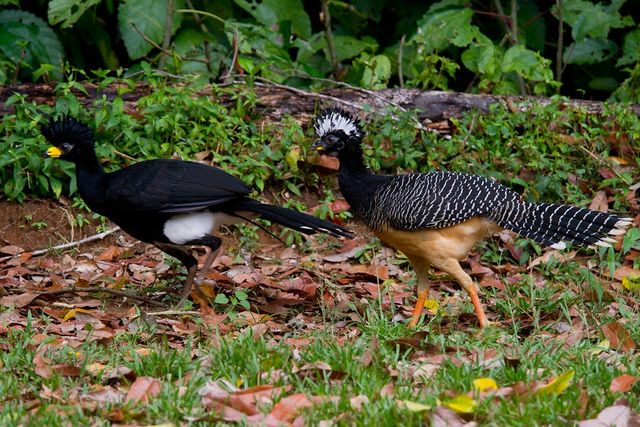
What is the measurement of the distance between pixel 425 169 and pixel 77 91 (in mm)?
3000

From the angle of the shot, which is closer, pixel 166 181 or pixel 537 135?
pixel 166 181

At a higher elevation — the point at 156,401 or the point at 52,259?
the point at 156,401

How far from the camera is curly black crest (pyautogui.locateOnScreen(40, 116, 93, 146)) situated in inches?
263

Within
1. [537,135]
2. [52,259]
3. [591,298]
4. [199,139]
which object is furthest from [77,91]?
[591,298]

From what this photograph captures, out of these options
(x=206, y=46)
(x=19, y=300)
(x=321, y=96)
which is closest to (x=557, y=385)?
(x=19, y=300)

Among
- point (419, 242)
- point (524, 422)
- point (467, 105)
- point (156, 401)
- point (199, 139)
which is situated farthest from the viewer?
point (467, 105)

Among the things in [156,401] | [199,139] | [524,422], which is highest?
[524,422]

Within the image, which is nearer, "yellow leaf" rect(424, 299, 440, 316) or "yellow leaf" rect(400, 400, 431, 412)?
"yellow leaf" rect(400, 400, 431, 412)

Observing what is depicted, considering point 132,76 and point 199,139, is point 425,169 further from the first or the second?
point 132,76

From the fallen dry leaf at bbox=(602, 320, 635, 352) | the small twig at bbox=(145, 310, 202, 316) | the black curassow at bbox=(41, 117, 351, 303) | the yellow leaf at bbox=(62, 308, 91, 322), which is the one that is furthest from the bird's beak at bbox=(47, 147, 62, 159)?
the fallen dry leaf at bbox=(602, 320, 635, 352)

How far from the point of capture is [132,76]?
29.0ft

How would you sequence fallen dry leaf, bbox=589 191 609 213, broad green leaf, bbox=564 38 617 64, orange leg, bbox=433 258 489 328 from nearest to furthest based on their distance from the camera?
orange leg, bbox=433 258 489 328 → fallen dry leaf, bbox=589 191 609 213 → broad green leaf, bbox=564 38 617 64

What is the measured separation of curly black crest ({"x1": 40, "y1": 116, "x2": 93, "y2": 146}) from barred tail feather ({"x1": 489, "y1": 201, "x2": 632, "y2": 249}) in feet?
8.90

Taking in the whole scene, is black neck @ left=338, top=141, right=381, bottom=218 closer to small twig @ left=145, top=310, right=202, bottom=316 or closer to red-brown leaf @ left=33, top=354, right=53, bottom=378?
small twig @ left=145, top=310, right=202, bottom=316
